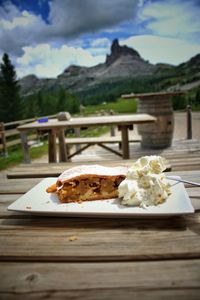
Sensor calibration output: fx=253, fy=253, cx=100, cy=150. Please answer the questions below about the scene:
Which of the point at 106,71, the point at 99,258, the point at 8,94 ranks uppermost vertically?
the point at 106,71

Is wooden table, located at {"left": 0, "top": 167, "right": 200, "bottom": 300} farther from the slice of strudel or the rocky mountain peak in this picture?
the rocky mountain peak

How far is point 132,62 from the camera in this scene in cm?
8500

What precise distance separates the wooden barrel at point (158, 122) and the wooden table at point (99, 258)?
454 centimetres

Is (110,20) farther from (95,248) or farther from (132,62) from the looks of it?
(132,62)

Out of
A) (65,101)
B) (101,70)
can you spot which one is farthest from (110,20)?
(101,70)

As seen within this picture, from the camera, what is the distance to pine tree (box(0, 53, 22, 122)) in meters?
21.9

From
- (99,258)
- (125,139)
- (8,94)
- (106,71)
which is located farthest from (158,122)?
(106,71)

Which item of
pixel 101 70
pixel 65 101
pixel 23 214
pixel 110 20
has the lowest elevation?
pixel 23 214

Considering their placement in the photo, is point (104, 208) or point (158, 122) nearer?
point (104, 208)

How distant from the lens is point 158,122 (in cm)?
497

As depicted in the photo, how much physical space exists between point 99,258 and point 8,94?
77.8 ft

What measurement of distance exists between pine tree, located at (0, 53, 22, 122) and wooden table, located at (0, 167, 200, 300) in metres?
22.8

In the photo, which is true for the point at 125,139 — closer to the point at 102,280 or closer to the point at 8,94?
the point at 102,280

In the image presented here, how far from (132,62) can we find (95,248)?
9023 cm
